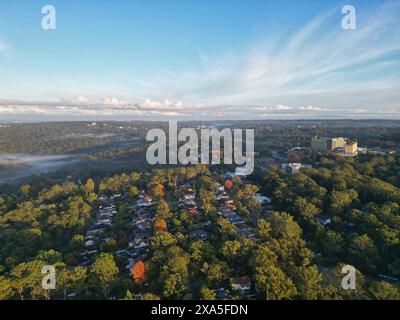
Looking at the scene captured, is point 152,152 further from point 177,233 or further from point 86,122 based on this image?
point 86,122

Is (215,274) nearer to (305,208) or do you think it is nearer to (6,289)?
(6,289)

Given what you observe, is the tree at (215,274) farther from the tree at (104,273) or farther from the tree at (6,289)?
the tree at (6,289)

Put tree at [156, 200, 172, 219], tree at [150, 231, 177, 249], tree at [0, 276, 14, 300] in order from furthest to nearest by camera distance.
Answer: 1. tree at [156, 200, 172, 219]
2. tree at [150, 231, 177, 249]
3. tree at [0, 276, 14, 300]

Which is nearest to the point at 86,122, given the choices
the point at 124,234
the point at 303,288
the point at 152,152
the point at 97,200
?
the point at 152,152

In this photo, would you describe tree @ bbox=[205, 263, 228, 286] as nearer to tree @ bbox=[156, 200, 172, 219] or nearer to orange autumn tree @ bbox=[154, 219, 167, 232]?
orange autumn tree @ bbox=[154, 219, 167, 232]

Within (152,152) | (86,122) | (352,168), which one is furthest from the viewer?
(86,122)

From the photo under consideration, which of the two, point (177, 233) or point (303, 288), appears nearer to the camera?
point (303, 288)

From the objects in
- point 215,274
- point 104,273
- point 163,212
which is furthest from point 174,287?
point 163,212

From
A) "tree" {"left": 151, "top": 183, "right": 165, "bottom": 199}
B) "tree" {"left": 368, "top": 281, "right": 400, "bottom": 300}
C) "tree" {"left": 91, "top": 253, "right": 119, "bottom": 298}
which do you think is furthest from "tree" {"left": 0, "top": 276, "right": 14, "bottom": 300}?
"tree" {"left": 368, "top": 281, "right": 400, "bottom": 300}
